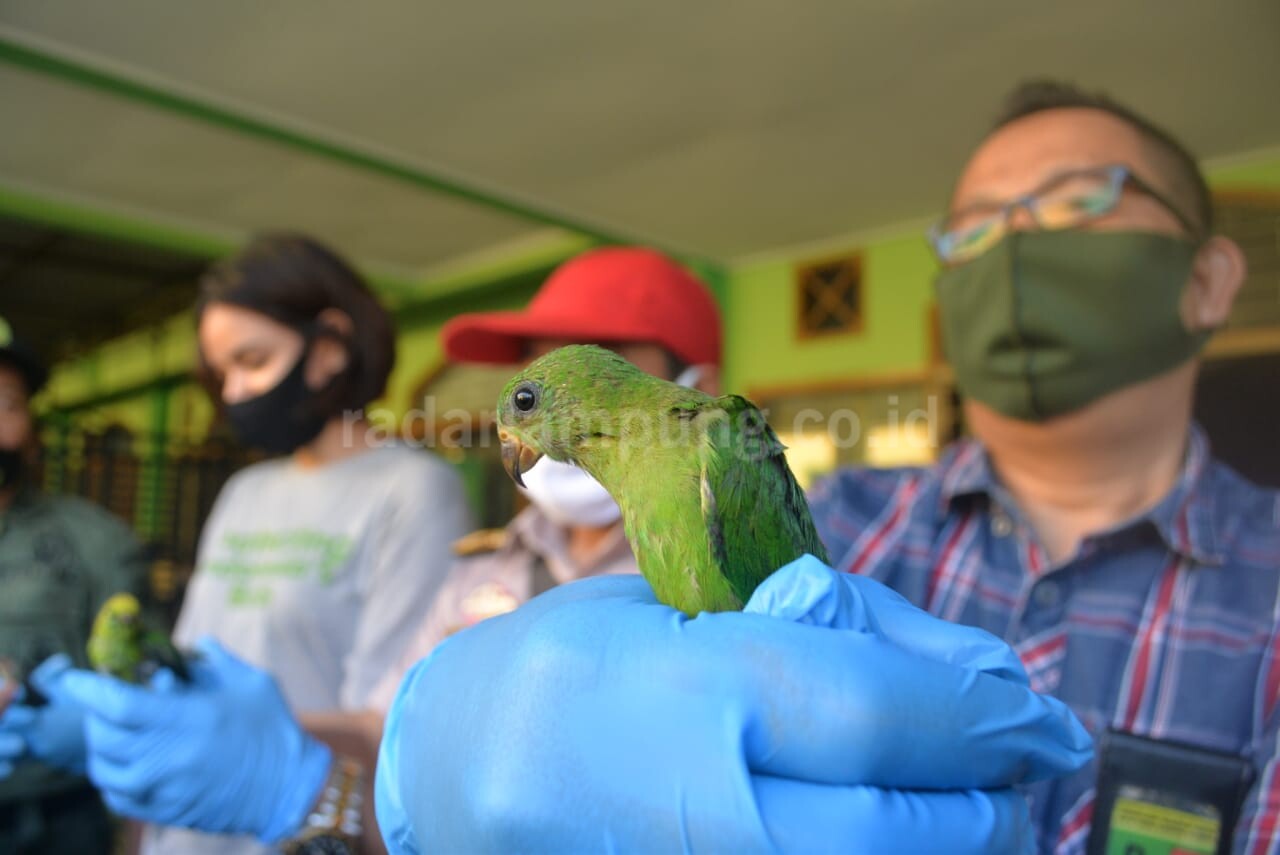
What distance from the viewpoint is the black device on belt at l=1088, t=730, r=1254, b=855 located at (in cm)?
124

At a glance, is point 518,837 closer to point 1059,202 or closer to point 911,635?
point 911,635

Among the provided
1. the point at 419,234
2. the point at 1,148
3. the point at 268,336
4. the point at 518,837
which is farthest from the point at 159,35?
the point at 518,837

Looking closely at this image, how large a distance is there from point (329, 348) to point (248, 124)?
3.20 meters

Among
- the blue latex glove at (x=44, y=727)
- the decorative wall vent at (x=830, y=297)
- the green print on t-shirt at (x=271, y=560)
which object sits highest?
the decorative wall vent at (x=830, y=297)

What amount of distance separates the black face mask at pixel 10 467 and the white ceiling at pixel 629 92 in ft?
7.13

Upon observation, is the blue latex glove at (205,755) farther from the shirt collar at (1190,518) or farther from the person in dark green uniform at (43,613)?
the shirt collar at (1190,518)

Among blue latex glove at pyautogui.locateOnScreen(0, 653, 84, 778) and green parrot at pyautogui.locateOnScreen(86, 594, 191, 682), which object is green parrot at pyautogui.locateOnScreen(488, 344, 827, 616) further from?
blue latex glove at pyautogui.locateOnScreen(0, 653, 84, 778)

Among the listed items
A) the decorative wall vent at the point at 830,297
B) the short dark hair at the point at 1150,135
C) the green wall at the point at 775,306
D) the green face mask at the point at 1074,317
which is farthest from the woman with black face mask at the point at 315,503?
the decorative wall vent at the point at 830,297

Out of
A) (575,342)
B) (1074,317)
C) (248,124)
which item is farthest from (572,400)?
(248,124)

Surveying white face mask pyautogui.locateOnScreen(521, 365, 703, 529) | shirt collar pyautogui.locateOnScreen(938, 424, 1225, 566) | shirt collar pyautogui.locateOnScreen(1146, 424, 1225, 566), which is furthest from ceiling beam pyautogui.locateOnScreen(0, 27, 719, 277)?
shirt collar pyautogui.locateOnScreen(1146, 424, 1225, 566)

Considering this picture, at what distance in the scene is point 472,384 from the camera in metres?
7.94

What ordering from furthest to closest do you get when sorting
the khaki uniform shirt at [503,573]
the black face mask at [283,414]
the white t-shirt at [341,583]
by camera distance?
the black face mask at [283,414] < the white t-shirt at [341,583] < the khaki uniform shirt at [503,573]

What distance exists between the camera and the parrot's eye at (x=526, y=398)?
0.95 meters

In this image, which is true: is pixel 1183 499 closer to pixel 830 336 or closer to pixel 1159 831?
pixel 1159 831
